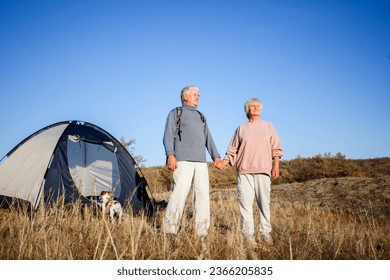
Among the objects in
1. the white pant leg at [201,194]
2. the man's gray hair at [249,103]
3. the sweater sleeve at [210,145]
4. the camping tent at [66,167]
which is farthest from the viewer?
the camping tent at [66,167]

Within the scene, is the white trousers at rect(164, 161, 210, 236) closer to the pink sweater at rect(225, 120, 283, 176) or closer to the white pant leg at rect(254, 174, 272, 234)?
the pink sweater at rect(225, 120, 283, 176)

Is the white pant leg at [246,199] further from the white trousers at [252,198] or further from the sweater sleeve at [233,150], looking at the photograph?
the sweater sleeve at [233,150]

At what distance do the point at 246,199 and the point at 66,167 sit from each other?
12.9ft

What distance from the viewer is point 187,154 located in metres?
4.04

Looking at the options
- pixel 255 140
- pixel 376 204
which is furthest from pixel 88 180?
pixel 376 204

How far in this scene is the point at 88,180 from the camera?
8.00 metres

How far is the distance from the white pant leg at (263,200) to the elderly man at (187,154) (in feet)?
2.10

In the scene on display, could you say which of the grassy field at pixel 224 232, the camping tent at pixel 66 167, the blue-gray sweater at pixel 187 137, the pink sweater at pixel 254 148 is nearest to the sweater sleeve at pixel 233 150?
the pink sweater at pixel 254 148

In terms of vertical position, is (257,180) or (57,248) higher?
(257,180)

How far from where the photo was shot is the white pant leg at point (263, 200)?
390 centimetres

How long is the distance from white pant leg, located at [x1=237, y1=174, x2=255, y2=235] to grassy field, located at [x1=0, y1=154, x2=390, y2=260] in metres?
0.14

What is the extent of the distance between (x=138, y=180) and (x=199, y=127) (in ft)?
11.0

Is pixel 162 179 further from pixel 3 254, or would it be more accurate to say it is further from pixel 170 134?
pixel 3 254

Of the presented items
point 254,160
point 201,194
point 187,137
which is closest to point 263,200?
point 254,160
